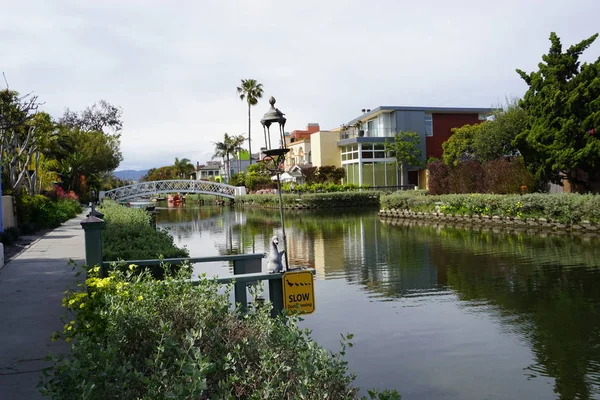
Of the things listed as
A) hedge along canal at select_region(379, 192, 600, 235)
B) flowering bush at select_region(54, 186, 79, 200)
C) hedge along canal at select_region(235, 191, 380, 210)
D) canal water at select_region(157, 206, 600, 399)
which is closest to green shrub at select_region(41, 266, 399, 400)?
canal water at select_region(157, 206, 600, 399)

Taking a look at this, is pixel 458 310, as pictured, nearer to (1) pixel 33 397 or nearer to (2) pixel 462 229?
(1) pixel 33 397

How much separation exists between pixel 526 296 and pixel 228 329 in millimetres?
7699

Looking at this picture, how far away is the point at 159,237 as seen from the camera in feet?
36.7

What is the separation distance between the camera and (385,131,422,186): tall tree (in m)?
48.8

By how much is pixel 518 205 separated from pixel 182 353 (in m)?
22.3

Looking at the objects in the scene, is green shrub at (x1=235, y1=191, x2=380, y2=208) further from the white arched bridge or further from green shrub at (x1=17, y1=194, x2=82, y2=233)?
green shrub at (x1=17, y1=194, x2=82, y2=233)

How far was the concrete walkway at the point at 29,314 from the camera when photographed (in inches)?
197

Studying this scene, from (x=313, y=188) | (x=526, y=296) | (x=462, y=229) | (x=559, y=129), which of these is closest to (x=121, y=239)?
(x=526, y=296)

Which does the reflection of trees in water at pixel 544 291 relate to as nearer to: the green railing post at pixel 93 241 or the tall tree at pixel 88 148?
the green railing post at pixel 93 241

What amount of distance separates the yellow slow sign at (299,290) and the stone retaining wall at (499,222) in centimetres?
1677

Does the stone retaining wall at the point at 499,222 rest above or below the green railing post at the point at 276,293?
below

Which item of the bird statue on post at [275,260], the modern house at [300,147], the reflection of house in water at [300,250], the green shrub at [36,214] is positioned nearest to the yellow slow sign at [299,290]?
the bird statue on post at [275,260]

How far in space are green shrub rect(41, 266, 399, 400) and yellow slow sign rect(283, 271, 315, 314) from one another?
2.51ft

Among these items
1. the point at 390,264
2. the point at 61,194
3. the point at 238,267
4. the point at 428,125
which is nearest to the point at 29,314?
the point at 238,267
